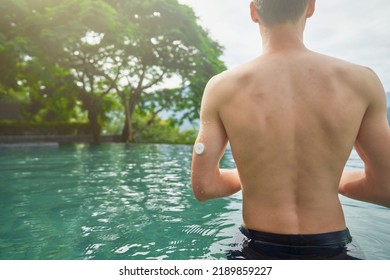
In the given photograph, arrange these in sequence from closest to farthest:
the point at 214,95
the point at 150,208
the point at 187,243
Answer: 1. the point at 214,95
2. the point at 187,243
3. the point at 150,208

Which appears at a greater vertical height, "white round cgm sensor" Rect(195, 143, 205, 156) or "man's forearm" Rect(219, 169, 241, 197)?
"white round cgm sensor" Rect(195, 143, 205, 156)

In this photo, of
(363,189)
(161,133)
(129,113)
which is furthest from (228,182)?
(161,133)

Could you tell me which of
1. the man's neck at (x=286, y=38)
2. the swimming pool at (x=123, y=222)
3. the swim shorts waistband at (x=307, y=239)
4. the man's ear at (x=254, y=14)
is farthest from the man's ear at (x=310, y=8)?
the swimming pool at (x=123, y=222)

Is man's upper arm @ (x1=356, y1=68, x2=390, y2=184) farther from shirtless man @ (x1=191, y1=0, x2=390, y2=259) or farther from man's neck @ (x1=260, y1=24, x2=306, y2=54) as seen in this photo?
man's neck @ (x1=260, y1=24, x2=306, y2=54)

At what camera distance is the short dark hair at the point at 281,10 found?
49.4 inches

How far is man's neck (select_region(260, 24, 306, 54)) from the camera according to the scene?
4.21 ft

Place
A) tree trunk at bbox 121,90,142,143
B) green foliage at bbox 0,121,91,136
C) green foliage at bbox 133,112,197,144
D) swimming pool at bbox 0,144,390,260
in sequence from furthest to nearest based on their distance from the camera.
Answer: green foliage at bbox 133,112,197,144 < tree trunk at bbox 121,90,142,143 < green foliage at bbox 0,121,91,136 < swimming pool at bbox 0,144,390,260

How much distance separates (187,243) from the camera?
2451 millimetres

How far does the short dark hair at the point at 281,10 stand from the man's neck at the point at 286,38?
0.03 m

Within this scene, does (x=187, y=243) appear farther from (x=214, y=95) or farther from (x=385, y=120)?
(x=385, y=120)

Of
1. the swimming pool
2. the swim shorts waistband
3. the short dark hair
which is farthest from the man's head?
the swimming pool

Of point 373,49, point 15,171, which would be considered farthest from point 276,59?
point 15,171

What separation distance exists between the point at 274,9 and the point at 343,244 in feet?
3.66

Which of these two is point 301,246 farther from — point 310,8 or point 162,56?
point 162,56
